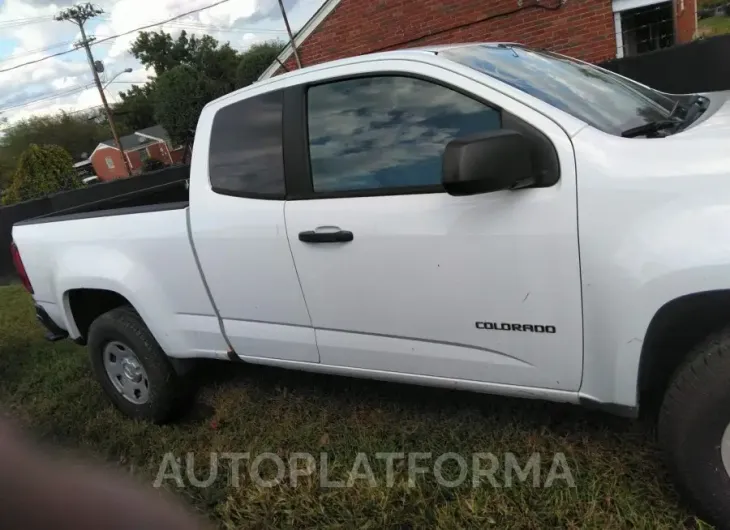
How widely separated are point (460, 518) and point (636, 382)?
35.7 inches

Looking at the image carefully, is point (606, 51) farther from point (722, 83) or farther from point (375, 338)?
point (375, 338)

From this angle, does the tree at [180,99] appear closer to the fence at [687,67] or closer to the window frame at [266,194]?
the fence at [687,67]

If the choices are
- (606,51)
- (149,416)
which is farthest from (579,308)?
(606,51)

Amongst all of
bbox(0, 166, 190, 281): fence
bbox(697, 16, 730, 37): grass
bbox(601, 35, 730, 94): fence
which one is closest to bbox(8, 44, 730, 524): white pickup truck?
bbox(601, 35, 730, 94): fence

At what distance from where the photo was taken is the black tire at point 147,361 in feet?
12.3

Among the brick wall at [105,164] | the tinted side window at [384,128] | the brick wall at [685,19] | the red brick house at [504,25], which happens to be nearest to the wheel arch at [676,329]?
the tinted side window at [384,128]

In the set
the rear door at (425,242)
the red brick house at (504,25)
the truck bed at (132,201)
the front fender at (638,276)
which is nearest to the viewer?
the front fender at (638,276)

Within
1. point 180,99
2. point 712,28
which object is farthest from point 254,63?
point 712,28

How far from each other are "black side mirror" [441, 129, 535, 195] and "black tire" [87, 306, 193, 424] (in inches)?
90.5

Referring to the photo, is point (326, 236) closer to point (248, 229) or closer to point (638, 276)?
point (248, 229)

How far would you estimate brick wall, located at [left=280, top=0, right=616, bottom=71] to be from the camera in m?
11.5

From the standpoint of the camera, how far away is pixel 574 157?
2.23 meters

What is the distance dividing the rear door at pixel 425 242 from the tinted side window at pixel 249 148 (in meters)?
0.18

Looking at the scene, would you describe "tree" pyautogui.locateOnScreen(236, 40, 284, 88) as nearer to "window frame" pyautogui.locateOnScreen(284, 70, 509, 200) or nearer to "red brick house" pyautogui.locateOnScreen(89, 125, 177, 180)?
"red brick house" pyautogui.locateOnScreen(89, 125, 177, 180)
